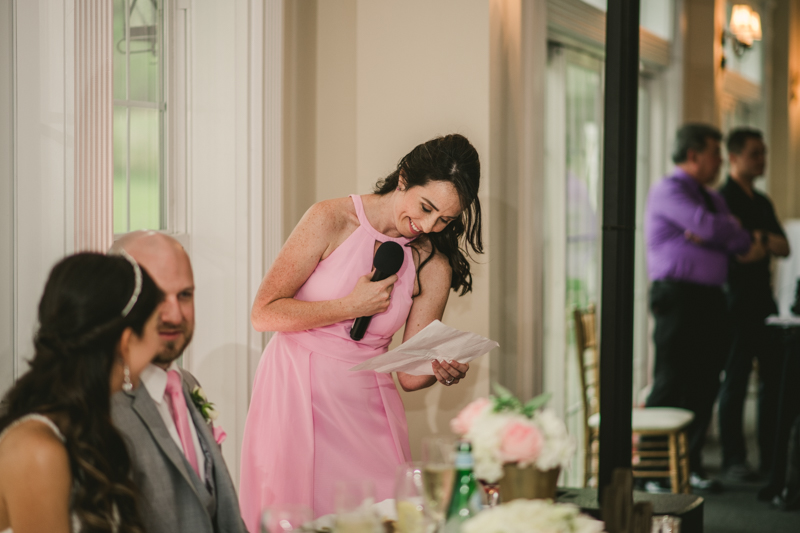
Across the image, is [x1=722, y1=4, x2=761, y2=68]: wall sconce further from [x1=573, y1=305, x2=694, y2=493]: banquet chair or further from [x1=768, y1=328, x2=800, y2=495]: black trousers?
[x1=573, y1=305, x2=694, y2=493]: banquet chair

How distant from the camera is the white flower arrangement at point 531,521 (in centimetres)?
104

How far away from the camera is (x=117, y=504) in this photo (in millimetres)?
1275

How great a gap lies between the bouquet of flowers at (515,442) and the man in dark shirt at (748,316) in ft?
11.7

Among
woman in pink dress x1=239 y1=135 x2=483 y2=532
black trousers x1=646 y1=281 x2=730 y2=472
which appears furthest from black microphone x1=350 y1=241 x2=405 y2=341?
black trousers x1=646 y1=281 x2=730 y2=472

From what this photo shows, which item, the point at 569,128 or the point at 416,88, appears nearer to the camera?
the point at 416,88

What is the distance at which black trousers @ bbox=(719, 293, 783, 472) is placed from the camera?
177 inches

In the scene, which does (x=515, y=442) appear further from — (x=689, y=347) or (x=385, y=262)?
(x=689, y=347)

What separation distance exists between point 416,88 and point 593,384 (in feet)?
6.13

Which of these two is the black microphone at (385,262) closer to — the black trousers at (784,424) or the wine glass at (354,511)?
the wine glass at (354,511)

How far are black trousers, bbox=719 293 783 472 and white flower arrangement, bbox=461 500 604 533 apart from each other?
12.4 ft

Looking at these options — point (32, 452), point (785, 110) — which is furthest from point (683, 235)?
point (32, 452)

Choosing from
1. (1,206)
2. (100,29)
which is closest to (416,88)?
(100,29)

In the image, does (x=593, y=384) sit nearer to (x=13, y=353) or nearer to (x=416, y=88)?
(x=416, y=88)

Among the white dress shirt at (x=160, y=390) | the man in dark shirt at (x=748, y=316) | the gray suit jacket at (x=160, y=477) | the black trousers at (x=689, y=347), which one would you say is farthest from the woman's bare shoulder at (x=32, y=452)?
the man in dark shirt at (x=748, y=316)
